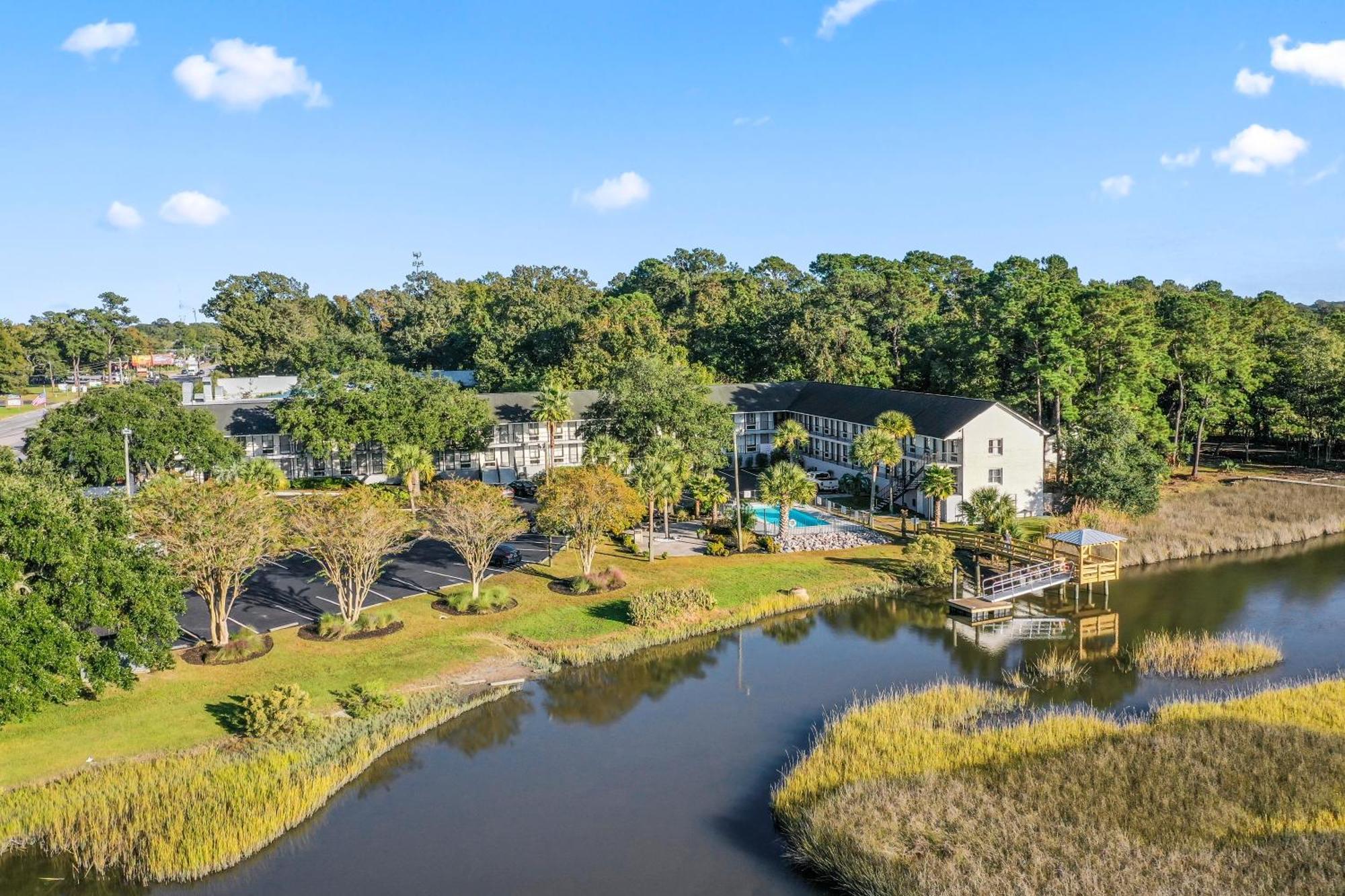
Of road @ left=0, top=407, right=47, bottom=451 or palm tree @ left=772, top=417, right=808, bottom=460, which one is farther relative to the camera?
road @ left=0, top=407, right=47, bottom=451

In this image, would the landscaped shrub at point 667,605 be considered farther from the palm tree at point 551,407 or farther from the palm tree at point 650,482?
the palm tree at point 551,407

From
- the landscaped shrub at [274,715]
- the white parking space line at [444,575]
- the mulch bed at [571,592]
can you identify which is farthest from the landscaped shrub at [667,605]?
the landscaped shrub at [274,715]

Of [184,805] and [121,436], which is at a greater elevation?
[121,436]

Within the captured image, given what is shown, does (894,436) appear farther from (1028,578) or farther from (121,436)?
(121,436)

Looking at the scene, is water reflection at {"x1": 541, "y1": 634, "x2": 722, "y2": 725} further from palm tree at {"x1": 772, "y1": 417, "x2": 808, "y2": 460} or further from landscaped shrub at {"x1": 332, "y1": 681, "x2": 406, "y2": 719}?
palm tree at {"x1": 772, "y1": 417, "x2": 808, "y2": 460}

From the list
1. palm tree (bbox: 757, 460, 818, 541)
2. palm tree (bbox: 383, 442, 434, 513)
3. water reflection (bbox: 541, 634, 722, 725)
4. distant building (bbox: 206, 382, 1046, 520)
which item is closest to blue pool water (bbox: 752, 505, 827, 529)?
palm tree (bbox: 757, 460, 818, 541)

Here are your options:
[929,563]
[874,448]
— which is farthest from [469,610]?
[874,448]
